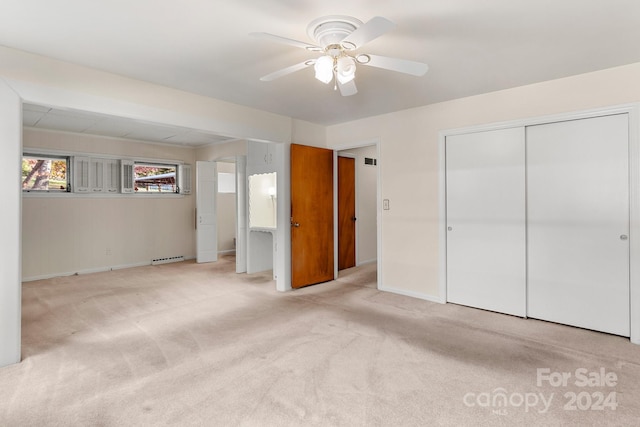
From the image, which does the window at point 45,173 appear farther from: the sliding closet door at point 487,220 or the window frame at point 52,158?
the sliding closet door at point 487,220

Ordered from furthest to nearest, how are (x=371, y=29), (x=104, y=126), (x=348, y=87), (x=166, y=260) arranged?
(x=166, y=260) → (x=104, y=126) → (x=348, y=87) → (x=371, y=29)

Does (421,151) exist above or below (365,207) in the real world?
above

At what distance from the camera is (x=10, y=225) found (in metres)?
2.56

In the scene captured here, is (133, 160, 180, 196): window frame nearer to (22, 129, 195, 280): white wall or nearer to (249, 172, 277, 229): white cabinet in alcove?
(22, 129, 195, 280): white wall

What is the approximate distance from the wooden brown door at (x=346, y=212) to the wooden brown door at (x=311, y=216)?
0.93m

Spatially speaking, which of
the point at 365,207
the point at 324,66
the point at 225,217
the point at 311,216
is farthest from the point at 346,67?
the point at 225,217

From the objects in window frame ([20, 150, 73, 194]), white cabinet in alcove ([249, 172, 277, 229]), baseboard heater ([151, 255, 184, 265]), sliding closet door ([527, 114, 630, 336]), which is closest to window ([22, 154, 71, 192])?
window frame ([20, 150, 73, 194])

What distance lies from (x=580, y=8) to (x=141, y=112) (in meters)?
3.55

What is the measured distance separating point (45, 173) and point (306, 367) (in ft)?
18.5

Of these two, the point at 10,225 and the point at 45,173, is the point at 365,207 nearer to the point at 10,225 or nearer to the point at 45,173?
the point at 10,225

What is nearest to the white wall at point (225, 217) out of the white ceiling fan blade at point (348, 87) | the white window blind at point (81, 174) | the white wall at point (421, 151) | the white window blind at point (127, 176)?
the white window blind at point (127, 176)

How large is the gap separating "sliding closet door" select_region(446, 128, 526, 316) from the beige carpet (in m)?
0.30

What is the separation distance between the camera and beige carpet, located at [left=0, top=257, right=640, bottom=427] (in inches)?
77.5

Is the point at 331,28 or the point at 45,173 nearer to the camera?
the point at 331,28
